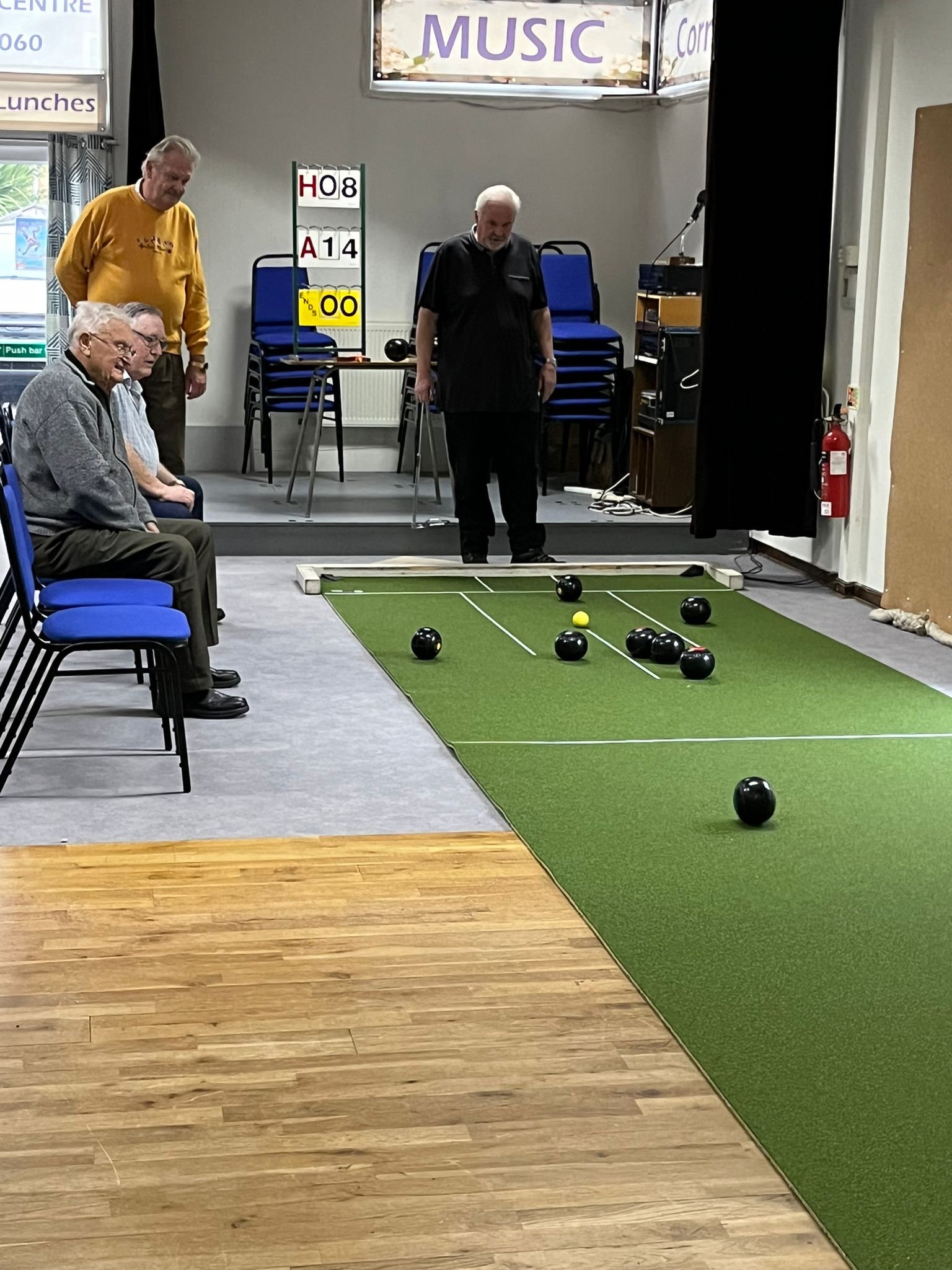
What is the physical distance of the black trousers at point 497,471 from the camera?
702cm

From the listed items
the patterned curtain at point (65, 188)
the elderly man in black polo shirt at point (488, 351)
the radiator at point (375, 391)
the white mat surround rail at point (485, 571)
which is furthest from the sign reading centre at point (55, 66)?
the white mat surround rail at point (485, 571)

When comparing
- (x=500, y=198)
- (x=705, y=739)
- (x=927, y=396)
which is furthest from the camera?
(x=500, y=198)

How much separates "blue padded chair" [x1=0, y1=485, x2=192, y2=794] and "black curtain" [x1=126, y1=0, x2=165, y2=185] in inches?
190

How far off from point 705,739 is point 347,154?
5.63m

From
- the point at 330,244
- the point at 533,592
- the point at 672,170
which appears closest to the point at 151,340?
→ the point at 533,592

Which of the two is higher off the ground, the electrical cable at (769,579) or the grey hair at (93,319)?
the grey hair at (93,319)

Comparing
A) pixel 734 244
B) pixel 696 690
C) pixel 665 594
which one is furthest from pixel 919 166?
pixel 696 690

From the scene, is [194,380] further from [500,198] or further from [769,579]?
[769,579]

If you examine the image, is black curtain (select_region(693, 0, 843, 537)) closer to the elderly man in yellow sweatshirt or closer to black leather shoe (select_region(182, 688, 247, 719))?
the elderly man in yellow sweatshirt

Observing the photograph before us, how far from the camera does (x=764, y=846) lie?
3.80m

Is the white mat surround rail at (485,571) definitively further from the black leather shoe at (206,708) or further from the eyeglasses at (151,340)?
the black leather shoe at (206,708)

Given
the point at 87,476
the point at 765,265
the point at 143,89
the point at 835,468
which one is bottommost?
the point at 835,468

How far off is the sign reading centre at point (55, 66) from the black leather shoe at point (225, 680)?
4408mm

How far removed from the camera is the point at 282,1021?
283 centimetres
